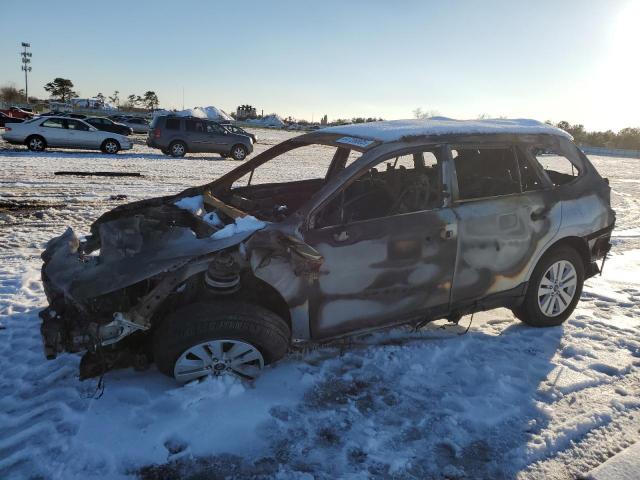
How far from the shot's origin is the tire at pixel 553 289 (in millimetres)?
4258

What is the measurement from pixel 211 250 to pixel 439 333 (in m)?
2.31

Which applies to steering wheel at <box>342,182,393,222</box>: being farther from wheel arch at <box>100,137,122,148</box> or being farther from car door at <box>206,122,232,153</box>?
wheel arch at <box>100,137,122,148</box>

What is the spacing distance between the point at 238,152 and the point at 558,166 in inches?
666

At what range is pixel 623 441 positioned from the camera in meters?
2.94

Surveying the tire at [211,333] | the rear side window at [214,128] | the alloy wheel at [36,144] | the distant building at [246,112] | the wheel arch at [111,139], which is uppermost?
the distant building at [246,112]

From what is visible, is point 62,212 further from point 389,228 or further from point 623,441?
point 623,441

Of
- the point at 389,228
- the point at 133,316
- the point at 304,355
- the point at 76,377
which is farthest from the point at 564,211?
the point at 76,377

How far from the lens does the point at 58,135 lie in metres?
17.4

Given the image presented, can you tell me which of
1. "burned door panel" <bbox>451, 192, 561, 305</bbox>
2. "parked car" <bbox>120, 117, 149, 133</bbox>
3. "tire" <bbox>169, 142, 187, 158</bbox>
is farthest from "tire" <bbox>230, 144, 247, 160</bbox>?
"parked car" <bbox>120, 117, 149, 133</bbox>

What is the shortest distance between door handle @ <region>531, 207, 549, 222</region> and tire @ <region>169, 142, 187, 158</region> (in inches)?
665

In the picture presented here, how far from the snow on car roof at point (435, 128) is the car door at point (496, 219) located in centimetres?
17

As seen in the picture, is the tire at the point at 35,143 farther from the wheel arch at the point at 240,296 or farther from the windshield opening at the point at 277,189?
the wheel arch at the point at 240,296

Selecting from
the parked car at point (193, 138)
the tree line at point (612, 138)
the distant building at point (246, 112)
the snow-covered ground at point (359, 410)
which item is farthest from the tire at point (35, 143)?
the distant building at point (246, 112)

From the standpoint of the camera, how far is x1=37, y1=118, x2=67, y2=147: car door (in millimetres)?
17109
